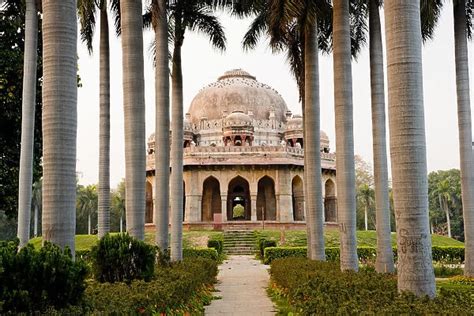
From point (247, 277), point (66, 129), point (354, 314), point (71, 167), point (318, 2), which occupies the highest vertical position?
point (318, 2)

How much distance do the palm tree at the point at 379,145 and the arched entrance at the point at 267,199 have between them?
2904cm

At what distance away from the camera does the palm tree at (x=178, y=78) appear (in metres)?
14.6

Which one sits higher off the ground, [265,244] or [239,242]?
[265,244]

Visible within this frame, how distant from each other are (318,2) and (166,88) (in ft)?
14.5

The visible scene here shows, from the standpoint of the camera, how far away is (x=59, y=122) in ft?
21.4

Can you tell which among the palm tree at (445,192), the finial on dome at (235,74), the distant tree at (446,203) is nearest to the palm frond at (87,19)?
the finial on dome at (235,74)

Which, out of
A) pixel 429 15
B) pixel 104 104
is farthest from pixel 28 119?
pixel 429 15

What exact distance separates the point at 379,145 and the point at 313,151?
1.68m

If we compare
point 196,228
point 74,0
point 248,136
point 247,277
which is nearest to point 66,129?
→ point 74,0

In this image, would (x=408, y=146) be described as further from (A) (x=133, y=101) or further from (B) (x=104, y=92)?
(B) (x=104, y=92)

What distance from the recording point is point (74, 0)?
6.81 meters

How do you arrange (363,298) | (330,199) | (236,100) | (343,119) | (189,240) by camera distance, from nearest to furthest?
(363,298) → (343,119) → (189,240) → (330,199) → (236,100)

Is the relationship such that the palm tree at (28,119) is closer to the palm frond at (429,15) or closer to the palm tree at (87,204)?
the palm frond at (429,15)

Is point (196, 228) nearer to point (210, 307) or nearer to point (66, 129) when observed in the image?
point (210, 307)
